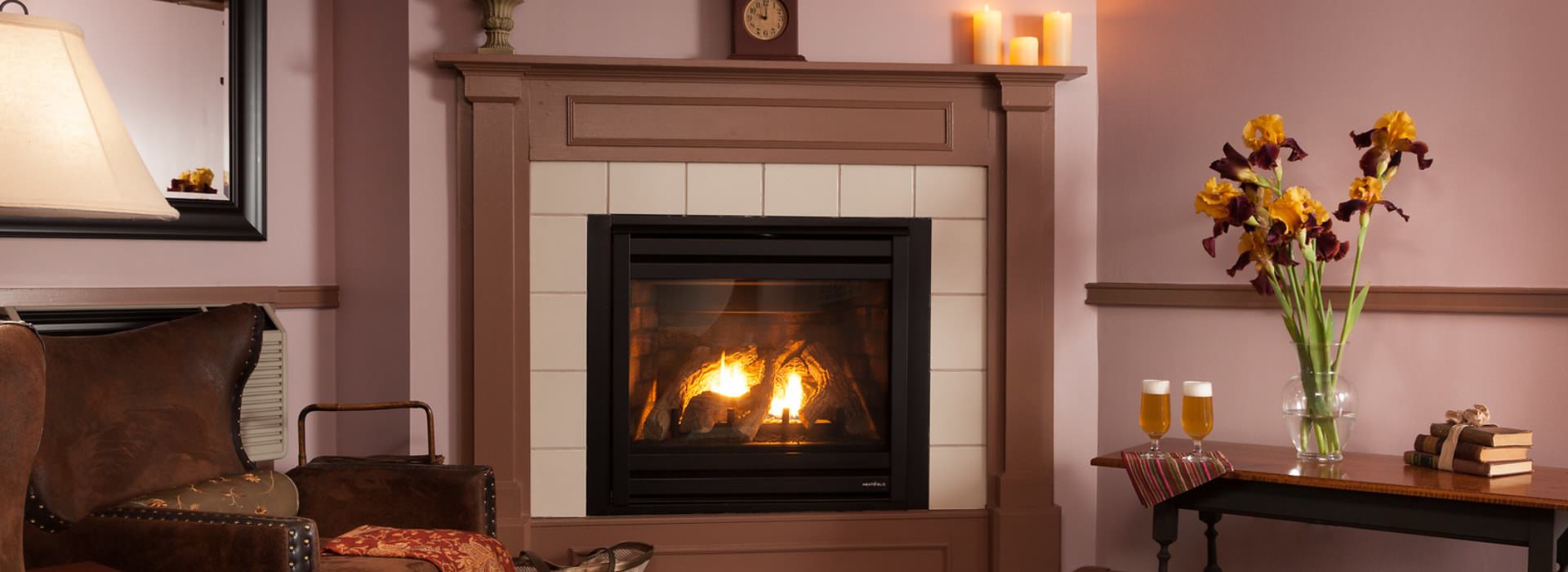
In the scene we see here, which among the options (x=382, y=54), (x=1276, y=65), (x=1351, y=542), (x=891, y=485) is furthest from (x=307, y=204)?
(x=1351, y=542)

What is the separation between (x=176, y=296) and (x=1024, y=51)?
2.28 metres

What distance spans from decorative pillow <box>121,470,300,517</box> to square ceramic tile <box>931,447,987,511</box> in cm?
157

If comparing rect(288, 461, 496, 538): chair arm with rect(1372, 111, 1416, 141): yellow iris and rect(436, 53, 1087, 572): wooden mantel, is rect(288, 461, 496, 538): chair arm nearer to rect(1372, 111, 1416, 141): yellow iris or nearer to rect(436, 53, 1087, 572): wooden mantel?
rect(436, 53, 1087, 572): wooden mantel

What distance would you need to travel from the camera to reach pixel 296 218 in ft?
10.4

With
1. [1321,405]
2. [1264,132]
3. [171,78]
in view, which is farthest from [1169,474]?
[171,78]

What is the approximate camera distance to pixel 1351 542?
8.98 ft

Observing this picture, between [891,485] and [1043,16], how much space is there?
4.32ft

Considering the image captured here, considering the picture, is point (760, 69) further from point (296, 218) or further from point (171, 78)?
point (171, 78)

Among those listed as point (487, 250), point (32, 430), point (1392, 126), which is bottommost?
point (32, 430)

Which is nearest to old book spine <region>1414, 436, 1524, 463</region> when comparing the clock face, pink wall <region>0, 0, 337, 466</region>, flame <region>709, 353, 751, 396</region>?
flame <region>709, 353, 751, 396</region>

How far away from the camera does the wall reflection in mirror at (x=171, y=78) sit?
2.87 meters

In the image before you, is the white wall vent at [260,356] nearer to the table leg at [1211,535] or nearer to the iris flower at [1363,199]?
the table leg at [1211,535]

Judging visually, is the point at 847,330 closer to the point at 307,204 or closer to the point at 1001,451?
the point at 1001,451

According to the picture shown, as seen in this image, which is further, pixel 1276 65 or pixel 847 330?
pixel 847 330
